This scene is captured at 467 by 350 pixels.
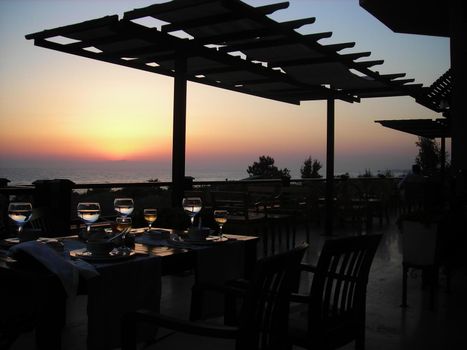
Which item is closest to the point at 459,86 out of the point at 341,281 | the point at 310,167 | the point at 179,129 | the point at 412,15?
the point at 179,129

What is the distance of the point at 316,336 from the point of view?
2.05 metres

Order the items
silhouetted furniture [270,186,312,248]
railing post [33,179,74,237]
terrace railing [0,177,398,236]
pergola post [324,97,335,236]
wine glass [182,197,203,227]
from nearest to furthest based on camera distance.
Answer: wine glass [182,197,203,227], terrace railing [0,177,398,236], railing post [33,179,74,237], silhouetted furniture [270,186,312,248], pergola post [324,97,335,236]

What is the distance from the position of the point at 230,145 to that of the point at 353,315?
71.1 ft

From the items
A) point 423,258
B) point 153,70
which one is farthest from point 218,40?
point 423,258

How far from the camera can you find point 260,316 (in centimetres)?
168

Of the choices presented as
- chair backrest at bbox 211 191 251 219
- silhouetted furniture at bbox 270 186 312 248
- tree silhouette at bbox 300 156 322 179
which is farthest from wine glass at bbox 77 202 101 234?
tree silhouette at bbox 300 156 322 179

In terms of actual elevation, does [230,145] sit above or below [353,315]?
above

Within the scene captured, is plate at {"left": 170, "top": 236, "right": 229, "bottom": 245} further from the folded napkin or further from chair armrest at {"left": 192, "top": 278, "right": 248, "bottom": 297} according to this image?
the folded napkin

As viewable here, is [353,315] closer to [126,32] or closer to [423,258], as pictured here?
[423,258]

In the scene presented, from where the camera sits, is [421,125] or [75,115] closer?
[421,125]

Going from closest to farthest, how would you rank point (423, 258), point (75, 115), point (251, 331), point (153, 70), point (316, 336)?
point (251, 331)
point (316, 336)
point (423, 258)
point (153, 70)
point (75, 115)

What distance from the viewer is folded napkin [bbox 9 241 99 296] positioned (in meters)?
1.82

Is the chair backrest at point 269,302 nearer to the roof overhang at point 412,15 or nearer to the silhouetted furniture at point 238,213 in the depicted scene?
the silhouetted furniture at point 238,213

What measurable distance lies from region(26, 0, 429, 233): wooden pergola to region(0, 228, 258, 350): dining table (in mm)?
2297
